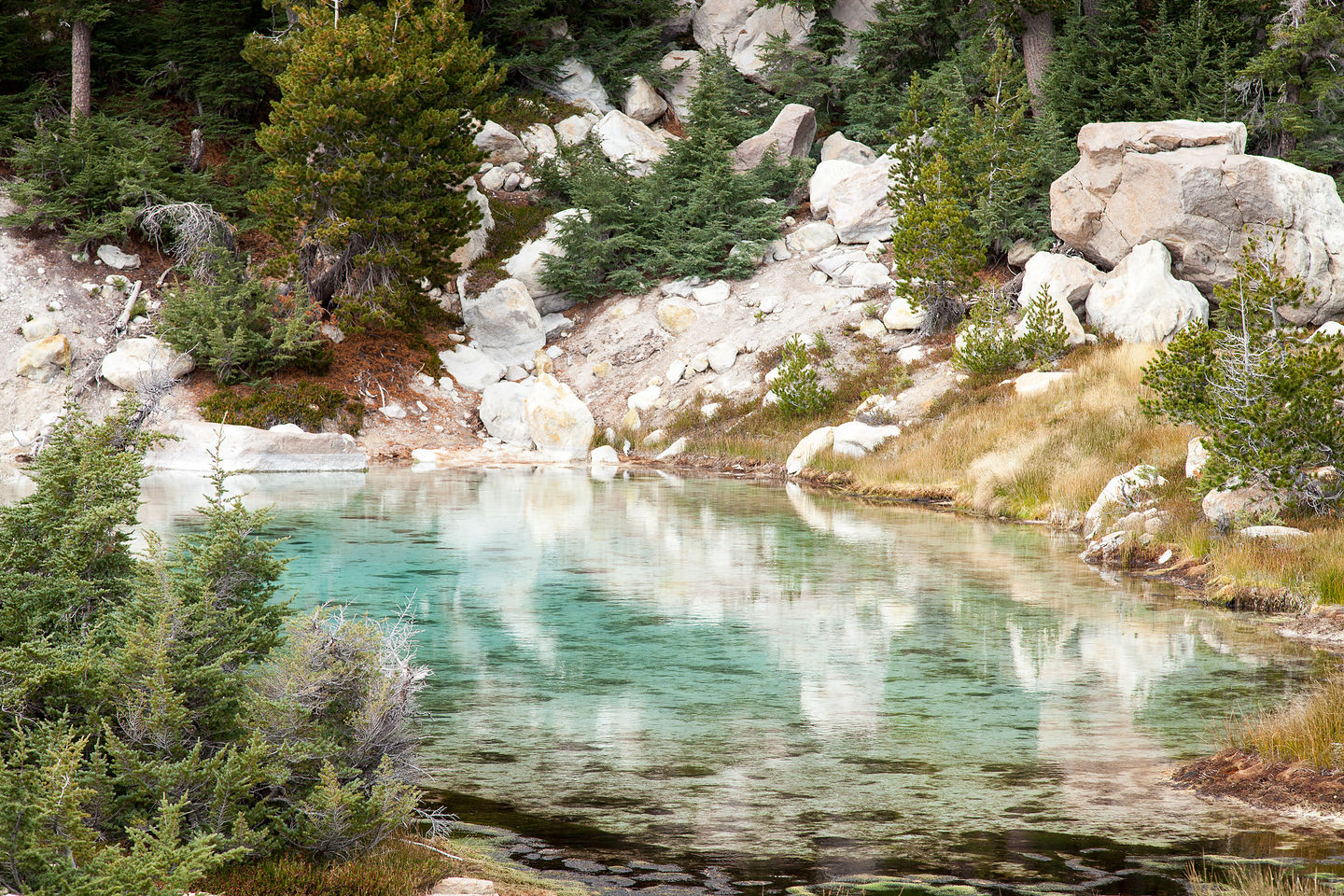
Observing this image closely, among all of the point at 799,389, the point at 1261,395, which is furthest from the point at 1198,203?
the point at 1261,395

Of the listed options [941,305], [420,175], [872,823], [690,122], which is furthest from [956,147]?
[872,823]

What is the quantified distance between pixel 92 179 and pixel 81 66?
3441 mm

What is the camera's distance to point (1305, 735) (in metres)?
6.24

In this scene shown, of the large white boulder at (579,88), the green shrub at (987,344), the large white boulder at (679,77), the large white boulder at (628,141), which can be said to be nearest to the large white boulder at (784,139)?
the large white boulder at (628,141)

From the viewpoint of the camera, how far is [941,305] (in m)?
25.3

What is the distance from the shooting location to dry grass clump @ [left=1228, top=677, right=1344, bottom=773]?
239 inches

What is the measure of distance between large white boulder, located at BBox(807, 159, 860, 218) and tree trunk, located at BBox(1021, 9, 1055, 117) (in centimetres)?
475

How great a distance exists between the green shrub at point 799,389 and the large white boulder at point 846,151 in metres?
9.09

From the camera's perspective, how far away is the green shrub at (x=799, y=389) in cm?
2450

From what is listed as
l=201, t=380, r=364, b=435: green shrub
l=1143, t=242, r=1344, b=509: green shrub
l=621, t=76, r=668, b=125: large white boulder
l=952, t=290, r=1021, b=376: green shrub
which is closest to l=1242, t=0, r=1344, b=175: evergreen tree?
l=952, t=290, r=1021, b=376: green shrub

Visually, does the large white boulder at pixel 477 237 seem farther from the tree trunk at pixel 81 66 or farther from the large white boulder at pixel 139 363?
the tree trunk at pixel 81 66

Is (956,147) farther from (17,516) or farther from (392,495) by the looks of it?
(17,516)

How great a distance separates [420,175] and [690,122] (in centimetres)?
823

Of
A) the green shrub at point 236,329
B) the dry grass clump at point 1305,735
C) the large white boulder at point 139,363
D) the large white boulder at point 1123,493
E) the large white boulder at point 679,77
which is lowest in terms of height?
the dry grass clump at point 1305,735
